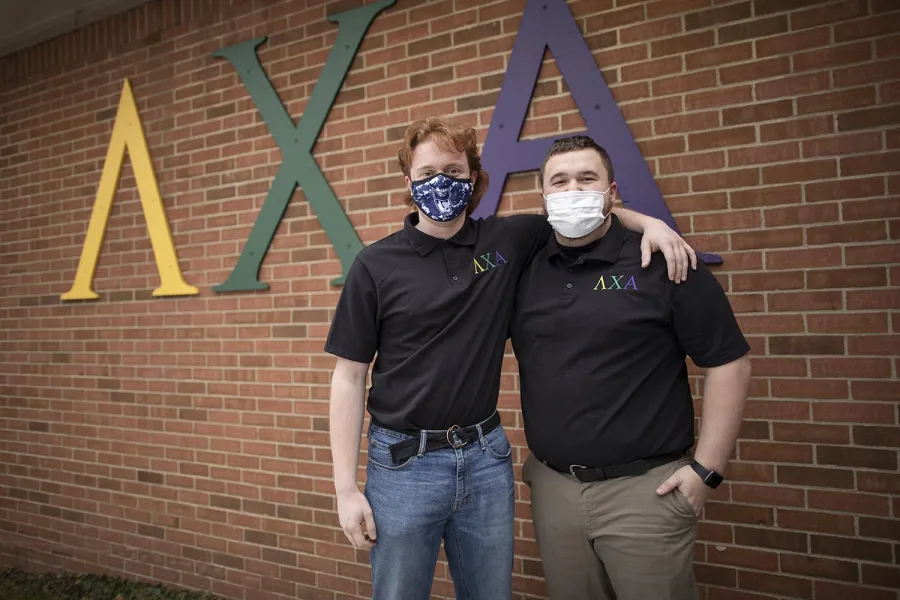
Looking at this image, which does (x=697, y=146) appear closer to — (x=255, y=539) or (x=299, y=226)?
(x=299, y=226)

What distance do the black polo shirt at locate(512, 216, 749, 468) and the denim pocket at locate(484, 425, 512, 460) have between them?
16cm

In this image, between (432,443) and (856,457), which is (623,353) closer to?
(432,443)

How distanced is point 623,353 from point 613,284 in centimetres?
21

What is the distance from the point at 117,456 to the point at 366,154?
2.66 metres

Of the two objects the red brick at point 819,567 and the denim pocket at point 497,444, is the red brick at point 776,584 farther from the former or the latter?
the denim pocket at point 497,444

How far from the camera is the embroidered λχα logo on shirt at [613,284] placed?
1769 millimetres

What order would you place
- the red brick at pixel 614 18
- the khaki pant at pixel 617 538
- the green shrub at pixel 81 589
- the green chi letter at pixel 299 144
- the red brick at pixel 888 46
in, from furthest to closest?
the green shrub at pixel 81 589, the green chi letter at pixel 299 144, the red brick at pixel 614 18, the red brick at pixel 888 46, the khaki pant at pixel 617 538

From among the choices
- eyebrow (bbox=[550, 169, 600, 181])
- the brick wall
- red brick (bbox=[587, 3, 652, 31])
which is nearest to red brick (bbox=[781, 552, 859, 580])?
the brick wall

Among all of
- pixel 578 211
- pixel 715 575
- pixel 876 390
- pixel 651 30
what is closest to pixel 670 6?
pixel 651 30

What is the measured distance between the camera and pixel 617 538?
1.73 metres

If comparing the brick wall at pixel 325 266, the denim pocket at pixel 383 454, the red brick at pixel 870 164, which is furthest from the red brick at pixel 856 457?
the denim pocket at pixel 383 454

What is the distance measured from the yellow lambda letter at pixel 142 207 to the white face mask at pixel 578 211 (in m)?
2.58

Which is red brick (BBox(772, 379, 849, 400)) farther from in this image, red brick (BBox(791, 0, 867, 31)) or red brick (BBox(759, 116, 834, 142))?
red brick (BBox(791, 0, 867, 31))

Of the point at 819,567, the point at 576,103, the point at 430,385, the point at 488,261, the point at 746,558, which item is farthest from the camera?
the point at 576,103
